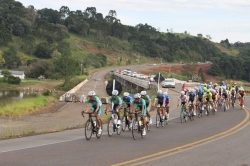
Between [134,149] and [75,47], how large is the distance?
132m

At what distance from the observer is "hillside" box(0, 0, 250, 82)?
107438 mm

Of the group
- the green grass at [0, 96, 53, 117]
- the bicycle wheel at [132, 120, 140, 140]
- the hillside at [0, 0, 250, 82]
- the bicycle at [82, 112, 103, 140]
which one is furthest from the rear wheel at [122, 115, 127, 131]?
the hillside at [0, 0, 250, 82]

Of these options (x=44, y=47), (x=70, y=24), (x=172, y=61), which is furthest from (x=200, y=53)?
(x=44, y=47)

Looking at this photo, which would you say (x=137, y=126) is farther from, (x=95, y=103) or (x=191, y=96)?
(x=191, y=96)

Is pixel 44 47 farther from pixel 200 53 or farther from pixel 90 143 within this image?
pixel 90 143

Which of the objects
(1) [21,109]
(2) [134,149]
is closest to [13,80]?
(1) [21,109]

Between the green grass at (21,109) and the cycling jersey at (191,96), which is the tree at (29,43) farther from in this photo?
the cycling jersey at (191,96)

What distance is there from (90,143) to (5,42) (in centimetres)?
11811

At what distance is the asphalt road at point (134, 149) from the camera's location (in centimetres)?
1141

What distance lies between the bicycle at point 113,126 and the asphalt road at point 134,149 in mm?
297

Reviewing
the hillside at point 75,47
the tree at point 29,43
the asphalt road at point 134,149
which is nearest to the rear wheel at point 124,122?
the asphalt road at point 134,149

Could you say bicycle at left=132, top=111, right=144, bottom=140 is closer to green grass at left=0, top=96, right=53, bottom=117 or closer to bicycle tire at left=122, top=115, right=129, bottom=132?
bicycle tire at left=122, top=115, right=129, bottom=132

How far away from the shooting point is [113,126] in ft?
55.2

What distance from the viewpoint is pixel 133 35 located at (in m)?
189
